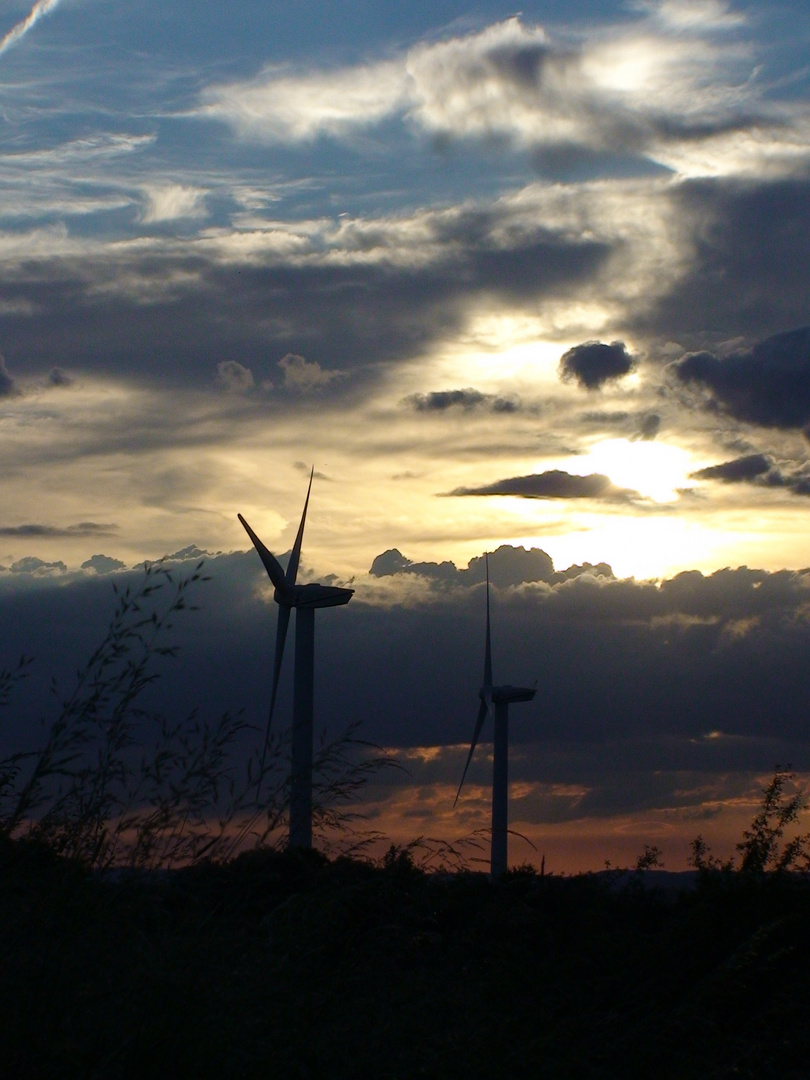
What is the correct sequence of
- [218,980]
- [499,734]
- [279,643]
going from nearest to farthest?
[218,980] → [279,643] → [499,734]

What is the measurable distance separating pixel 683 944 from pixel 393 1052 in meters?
12.3

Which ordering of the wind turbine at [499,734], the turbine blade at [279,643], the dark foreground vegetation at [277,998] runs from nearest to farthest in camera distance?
1. the dark foreground vegetation at [277,998]
2. the turbine blade at [279,643]
3. the wind turbine at [499,734]

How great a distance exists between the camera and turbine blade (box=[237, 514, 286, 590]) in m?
50.7

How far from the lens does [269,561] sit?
52250mm

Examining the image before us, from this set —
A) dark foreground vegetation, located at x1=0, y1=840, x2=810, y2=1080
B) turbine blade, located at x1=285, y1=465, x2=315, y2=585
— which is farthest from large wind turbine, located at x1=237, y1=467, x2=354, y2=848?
dark foreground vegetation, located at x1=0, y1=840, x2=810, y2=1080

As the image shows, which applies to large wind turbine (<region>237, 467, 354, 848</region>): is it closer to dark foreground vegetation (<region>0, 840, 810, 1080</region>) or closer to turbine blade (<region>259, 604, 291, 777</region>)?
turbine blade (<region>259, 604, 291, 777</region>)

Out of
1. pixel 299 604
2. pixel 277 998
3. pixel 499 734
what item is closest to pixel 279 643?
pixel 299 604

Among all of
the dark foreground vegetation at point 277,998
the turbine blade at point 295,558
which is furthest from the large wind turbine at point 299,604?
the dark foreground vegetation at point 277,998

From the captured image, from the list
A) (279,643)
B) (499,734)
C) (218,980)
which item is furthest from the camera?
(499,734)

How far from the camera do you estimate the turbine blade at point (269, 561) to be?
50688 mm

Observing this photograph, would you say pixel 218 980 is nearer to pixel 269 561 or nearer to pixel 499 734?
pixel 269 561

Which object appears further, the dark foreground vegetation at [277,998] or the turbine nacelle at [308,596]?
the turbine nacelle at [308,596]

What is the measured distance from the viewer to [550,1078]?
30.2 feet

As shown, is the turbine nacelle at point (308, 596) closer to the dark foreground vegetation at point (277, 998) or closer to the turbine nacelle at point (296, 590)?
the turbine nacelle at point (296, 590)
